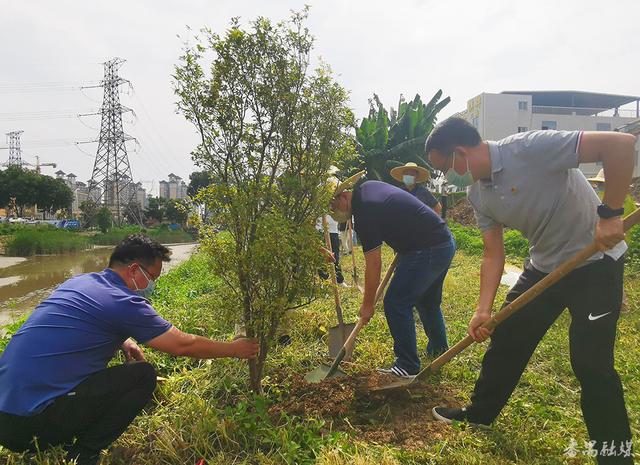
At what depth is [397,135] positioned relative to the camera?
62.8 ft

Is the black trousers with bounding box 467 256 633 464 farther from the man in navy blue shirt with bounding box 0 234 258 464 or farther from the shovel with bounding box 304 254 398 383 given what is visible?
the man in navy blue shirt with bounding box 0 234 258 464

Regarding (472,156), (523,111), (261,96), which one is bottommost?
(472,156)

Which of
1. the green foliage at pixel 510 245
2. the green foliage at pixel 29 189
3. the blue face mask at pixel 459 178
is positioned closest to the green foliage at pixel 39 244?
the green foliage at pixel 29 189

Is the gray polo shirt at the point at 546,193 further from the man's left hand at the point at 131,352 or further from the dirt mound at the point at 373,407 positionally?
the man's left hand at the point at 131,352

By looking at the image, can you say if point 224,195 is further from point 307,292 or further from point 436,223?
point 436,223

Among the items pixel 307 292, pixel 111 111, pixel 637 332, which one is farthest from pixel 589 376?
pixel 111 111

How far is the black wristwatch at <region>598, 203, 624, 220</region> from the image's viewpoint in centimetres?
187

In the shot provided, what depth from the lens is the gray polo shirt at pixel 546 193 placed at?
6.83 ft

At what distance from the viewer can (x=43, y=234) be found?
Answer: 23812 mm

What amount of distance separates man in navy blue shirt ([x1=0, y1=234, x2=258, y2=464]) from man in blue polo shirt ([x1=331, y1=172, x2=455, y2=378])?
129 cm

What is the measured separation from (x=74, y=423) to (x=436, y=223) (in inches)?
101

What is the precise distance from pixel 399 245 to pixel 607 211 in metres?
1.54

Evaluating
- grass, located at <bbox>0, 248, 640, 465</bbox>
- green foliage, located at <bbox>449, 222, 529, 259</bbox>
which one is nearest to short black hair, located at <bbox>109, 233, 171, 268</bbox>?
grass, located at <bbox>0, 248, 640, 465</bbox>

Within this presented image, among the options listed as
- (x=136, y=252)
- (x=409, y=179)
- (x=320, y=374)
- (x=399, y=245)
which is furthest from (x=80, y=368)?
(x=409, y=179)
